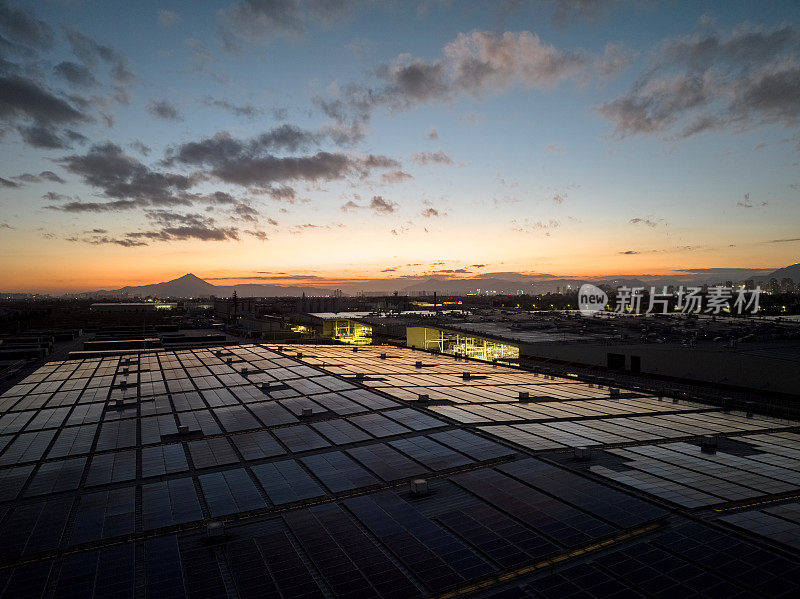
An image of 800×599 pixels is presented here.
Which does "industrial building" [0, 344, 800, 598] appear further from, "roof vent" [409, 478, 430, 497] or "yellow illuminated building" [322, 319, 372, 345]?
"yellow illuminated building" [322, 319, 372, 345]

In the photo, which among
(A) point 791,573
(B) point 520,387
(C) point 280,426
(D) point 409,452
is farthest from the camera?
(B) point 520,387

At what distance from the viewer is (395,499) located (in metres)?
16.7

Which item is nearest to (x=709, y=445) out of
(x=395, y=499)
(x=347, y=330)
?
(x=395, y=499)

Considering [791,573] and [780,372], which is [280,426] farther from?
[780,372]

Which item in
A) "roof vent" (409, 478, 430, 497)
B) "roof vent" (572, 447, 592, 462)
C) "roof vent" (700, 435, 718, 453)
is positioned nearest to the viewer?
"roof vent" (409, 478, 430, 497)

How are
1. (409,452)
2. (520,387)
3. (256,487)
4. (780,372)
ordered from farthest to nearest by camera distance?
(780,372) < (520,387) < (409,452) < (256,487)

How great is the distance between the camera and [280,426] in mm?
26703

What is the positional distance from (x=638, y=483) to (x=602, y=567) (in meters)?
6.52

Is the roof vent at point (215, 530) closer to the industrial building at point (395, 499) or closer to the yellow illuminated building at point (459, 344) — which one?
the industrial building at point (395, 499)

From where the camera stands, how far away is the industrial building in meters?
12.1

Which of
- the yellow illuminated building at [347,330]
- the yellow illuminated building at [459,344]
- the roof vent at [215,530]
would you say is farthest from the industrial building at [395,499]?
the yellow illuminated building at [347,330]

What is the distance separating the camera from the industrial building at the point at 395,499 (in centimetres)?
1215

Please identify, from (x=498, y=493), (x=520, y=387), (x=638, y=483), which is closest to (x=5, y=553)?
(x=498, y=493)

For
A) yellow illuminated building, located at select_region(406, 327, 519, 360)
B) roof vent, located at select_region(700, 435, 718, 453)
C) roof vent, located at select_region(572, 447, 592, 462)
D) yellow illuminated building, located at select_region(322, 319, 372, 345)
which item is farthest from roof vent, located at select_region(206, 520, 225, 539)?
yellow illuminated building, located at select_region(322, 319, 372, 345)
